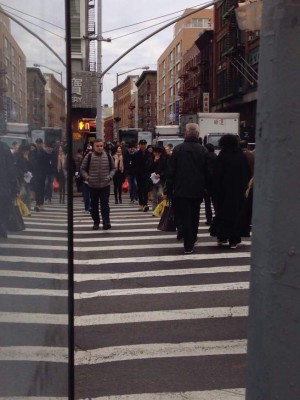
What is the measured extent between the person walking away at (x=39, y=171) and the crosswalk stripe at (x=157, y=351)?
116 inches

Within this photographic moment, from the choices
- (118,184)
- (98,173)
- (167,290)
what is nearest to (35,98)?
(167,290)

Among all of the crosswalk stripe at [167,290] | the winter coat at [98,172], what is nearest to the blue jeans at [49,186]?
the crosswalk stripe at [167,290]

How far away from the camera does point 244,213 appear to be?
29.1 feet

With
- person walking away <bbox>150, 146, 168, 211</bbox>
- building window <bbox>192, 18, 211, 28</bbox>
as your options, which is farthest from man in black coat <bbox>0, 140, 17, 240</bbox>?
building window <bbox>192, 18, 211, 28</bbox>

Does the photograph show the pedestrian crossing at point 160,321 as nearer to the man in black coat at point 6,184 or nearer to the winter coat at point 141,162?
the man in black coat at point 6,184

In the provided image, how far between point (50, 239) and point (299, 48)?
990 mm

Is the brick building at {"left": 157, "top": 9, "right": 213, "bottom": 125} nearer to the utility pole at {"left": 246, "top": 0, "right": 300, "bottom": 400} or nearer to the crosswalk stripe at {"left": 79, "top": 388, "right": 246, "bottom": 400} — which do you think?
the crosswalk stripe at {"left": 79, "top": 388, "right": 246, "bottom": 400}

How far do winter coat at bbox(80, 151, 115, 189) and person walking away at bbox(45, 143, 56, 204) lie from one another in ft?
30.8

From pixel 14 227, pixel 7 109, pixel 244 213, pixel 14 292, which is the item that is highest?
pixel 7 109

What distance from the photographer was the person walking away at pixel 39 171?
1646 mm

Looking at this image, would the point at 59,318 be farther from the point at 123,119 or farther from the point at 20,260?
the point at 123,119

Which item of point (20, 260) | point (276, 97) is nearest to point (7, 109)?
point (20, 260)

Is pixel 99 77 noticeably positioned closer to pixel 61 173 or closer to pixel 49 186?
pixel 61 173

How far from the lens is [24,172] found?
5.05ft
